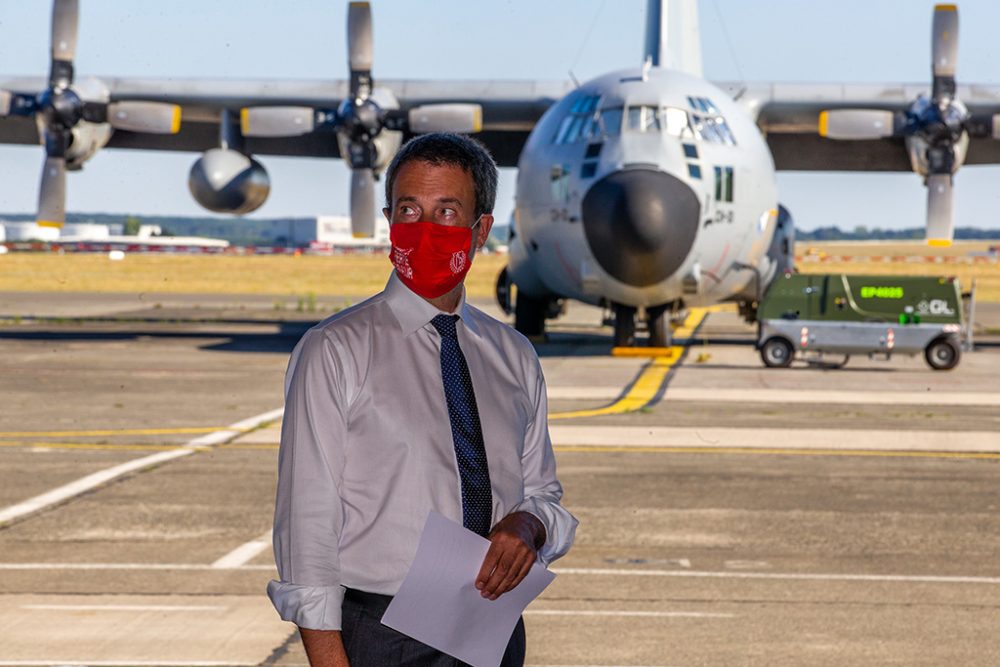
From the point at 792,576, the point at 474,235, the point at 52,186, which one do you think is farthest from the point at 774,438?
the point at 52,186

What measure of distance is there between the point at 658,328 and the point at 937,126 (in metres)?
6.53

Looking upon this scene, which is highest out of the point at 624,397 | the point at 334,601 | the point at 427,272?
the point at 427,272

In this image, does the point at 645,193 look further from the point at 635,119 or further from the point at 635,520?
the point at 635,520

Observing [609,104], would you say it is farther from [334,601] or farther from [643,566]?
[334,601]

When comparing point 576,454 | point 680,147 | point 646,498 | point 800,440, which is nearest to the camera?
point 646,498

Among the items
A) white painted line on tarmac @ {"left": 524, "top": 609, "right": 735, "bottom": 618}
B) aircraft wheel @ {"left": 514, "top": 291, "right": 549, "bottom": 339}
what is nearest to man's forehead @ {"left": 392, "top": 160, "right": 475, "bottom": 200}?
white painted line on tarmac @ {"left": 524, "top": 609, "right": 735, "bottom": 618}

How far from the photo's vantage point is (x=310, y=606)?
313cm

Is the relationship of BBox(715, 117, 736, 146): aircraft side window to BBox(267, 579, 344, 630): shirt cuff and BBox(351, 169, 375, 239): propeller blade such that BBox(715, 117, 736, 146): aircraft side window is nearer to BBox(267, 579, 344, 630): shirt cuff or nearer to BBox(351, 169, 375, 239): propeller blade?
BBox(351, 169, 375, 239): propeller blade

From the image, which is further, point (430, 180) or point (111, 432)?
point (111, 432)

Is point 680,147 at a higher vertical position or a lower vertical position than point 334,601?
higher

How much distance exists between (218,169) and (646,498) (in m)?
18.7

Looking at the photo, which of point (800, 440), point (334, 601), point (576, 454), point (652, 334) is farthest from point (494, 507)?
point (652, 334)

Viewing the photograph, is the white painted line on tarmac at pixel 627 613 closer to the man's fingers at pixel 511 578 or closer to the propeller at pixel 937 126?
the man's fingers at pixel 511 578

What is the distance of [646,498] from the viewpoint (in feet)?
39.0
